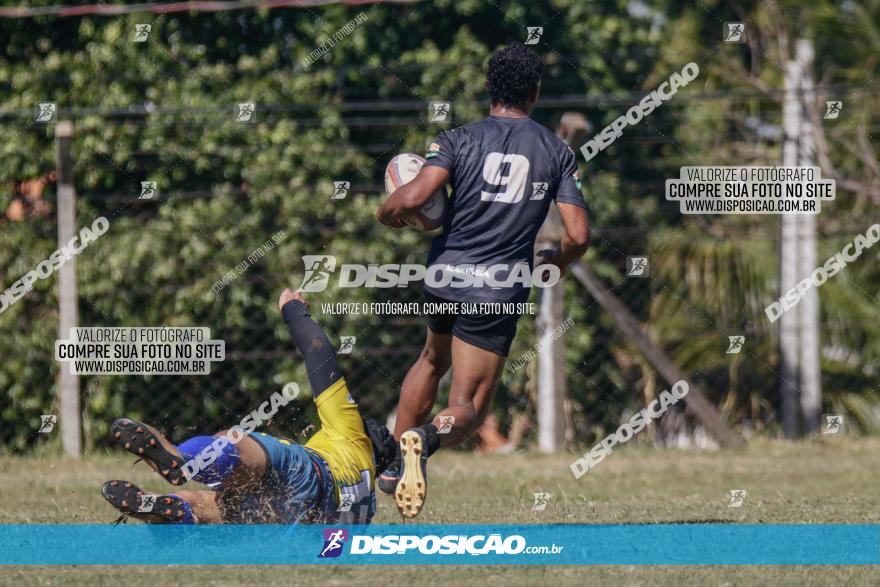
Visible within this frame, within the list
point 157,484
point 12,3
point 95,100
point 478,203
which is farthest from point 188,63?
point 478,203

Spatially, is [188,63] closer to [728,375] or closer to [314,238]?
[314,238]

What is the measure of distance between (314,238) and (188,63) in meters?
1.72

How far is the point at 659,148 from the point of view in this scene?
1157 cm

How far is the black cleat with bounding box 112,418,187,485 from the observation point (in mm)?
4773
